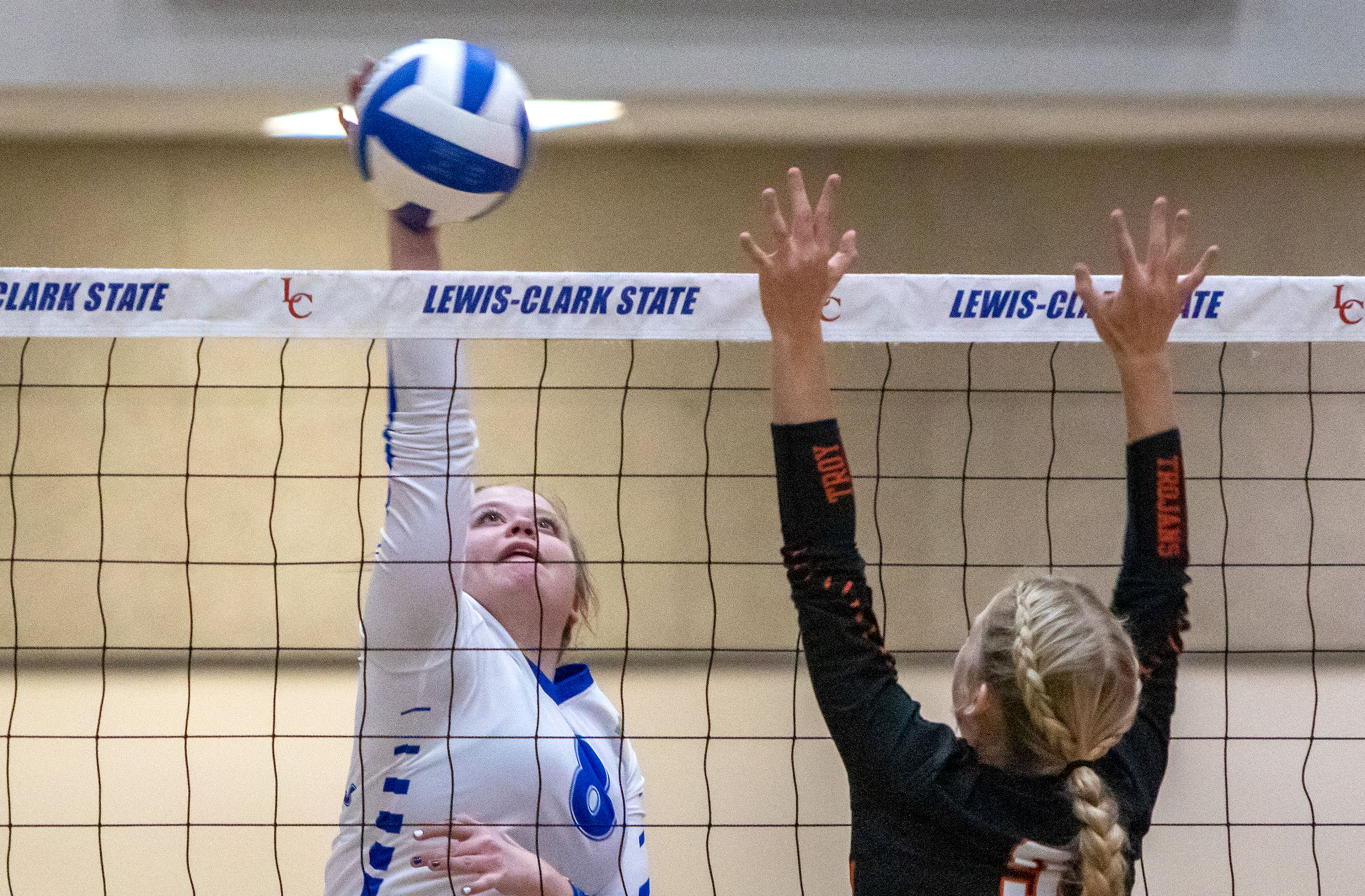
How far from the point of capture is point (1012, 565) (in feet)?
24.1

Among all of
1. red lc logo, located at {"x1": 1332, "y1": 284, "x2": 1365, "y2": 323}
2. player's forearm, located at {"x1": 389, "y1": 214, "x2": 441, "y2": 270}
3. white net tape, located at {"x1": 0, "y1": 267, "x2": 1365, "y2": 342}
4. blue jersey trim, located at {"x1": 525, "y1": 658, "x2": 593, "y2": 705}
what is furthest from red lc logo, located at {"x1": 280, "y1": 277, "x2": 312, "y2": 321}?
red lc logo, located at {"x1": 1332, "y1": 284, "x2": 1365, "y2": 323}

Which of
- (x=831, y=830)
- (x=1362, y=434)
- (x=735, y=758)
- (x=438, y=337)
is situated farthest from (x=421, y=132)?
(x=1362, y=434)

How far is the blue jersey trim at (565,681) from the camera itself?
225cm

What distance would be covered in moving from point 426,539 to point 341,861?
64cm

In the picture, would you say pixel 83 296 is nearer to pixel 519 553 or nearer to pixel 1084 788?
pixel 519 553

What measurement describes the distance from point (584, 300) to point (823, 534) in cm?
92

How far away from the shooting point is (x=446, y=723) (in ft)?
6.57

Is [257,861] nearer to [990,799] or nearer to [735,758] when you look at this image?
[735,758]

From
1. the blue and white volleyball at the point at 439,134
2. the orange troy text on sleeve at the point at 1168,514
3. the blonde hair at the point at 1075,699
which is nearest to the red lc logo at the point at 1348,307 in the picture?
the orange troy text on sleeve at the point at 1168,514

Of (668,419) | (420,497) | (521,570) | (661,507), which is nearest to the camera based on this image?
(420,497)

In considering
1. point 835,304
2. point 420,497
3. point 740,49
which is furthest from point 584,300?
point 740,49

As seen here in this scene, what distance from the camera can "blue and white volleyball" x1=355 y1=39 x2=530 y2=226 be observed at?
6.25ft

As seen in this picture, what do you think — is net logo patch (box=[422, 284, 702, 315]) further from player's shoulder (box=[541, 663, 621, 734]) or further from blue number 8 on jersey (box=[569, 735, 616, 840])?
blue number 8 on jersey (box=[569, 735, 616, 840])

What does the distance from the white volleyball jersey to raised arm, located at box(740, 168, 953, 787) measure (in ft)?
1.93
